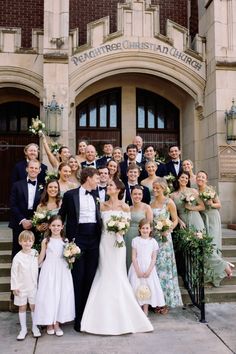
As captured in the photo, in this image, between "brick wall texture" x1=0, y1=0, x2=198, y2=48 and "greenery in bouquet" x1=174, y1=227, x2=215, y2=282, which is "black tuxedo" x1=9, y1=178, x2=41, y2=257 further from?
"brick wall texture" x1=0, y1=0, x2=198, y2=48

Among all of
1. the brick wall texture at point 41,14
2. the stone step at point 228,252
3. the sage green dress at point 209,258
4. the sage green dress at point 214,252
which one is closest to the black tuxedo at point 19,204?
the sage green dress at point 209,258

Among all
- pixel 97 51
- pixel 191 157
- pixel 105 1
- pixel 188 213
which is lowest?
pixel 188 213

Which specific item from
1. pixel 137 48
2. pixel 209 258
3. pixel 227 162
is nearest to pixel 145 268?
pixel 209 258

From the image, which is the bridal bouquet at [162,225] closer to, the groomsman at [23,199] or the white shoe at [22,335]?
the groomsman at [23,199]

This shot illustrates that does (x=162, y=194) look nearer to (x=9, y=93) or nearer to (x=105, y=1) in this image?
(x=9, y=93)

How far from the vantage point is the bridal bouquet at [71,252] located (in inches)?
182

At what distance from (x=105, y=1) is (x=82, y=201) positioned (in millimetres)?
8748

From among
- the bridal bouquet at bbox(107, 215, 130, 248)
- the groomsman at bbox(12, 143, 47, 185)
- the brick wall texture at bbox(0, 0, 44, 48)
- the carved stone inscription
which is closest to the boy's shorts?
the bridal bouquet at bbox(107, 215, 130, 248)

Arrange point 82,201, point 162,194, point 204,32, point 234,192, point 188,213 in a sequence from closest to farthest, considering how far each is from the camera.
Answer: point 82,201 → point 162,194 → point 188,213 → point 234,192 → point 204,32

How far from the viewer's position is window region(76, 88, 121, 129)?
38.1 ft

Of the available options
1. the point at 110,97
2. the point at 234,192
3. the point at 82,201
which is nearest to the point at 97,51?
the point at 110,97

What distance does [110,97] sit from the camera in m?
11.7

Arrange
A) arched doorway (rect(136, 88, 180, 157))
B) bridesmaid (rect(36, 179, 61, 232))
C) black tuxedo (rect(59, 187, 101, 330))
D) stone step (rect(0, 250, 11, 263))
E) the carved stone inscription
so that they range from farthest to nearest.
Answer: arched doorway (rect(136, 88, 180, 157))
the carved stone inscription
stone step (rect(0, 250, 11, 263))
bridesmaid (rect(36, 179, 61, 232))
black tuxedo (rect(59, 187, 101, 330))

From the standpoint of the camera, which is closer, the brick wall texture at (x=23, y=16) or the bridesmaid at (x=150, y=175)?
the bridesmaid at (x=150, y=175)
